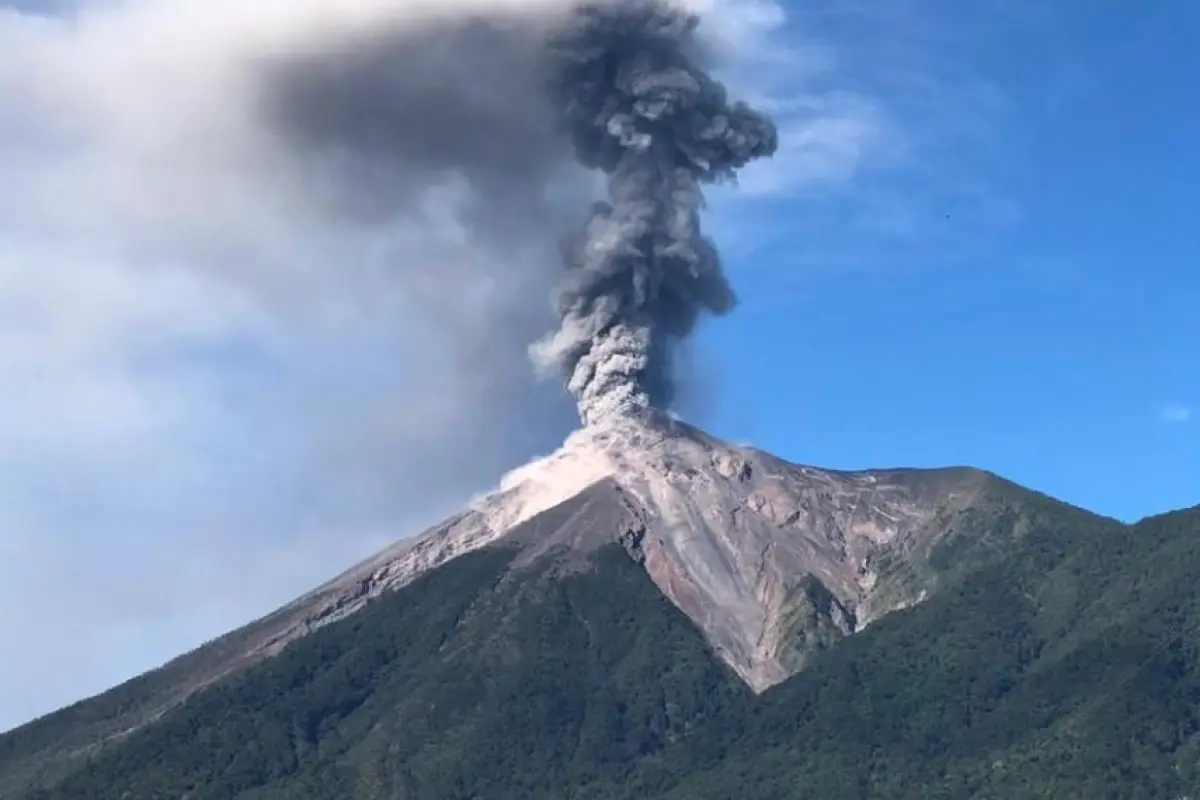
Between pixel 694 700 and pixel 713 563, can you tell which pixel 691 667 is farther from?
pixel 713 563

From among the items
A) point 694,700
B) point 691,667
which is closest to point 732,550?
point 691,667

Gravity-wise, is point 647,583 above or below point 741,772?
above

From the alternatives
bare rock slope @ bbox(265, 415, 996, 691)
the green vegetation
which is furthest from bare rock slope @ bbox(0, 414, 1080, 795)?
the green vegetation

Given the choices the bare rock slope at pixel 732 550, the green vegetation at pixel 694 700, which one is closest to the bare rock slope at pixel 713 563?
the bare rock slope at pixel 732 550

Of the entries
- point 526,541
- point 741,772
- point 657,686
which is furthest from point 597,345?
point 741,772

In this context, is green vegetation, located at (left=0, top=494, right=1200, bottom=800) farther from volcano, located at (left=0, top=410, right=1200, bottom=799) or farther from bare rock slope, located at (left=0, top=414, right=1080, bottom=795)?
bare rock slope, located at (left=0, top=414, right=1080, bottom=795)

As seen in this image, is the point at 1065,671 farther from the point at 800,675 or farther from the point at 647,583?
the point at 647,583
